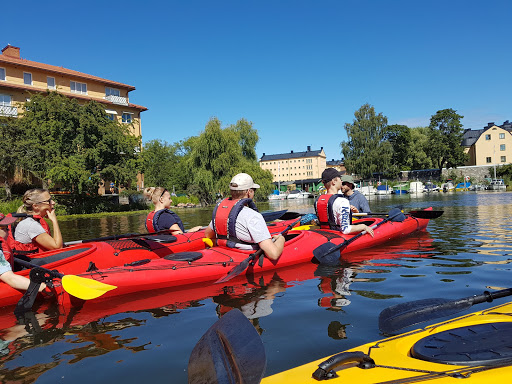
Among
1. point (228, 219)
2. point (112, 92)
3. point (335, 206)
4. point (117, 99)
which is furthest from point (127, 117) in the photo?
point (228, 219)

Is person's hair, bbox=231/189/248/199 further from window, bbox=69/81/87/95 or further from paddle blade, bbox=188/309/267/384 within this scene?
window, bbox=69/81/87/95

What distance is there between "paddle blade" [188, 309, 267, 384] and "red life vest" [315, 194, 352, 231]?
4963 millimetres

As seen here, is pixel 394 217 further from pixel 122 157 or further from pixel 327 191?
pixel 122 157

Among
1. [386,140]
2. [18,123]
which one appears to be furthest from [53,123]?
[386,140]

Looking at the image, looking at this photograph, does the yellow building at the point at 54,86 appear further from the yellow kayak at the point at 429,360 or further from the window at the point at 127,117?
the yellow kayak at the point at 429,360

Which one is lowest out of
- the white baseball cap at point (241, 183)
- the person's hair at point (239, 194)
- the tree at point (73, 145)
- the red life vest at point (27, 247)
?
the red life vest at point (27, 247)

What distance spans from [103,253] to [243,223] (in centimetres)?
221

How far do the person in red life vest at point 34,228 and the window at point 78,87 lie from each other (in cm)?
3558

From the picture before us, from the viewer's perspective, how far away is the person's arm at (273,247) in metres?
5.46

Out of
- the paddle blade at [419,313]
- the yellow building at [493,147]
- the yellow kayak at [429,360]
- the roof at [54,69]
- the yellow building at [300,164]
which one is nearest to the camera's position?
the yellow kayak at [429,360]

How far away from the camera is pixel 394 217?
8.57 m

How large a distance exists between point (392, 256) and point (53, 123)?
80.9 ft

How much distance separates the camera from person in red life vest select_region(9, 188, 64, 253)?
17.7 ft

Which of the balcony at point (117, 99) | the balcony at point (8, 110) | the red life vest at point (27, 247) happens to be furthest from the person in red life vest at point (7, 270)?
the balcony at point (117, 99)
